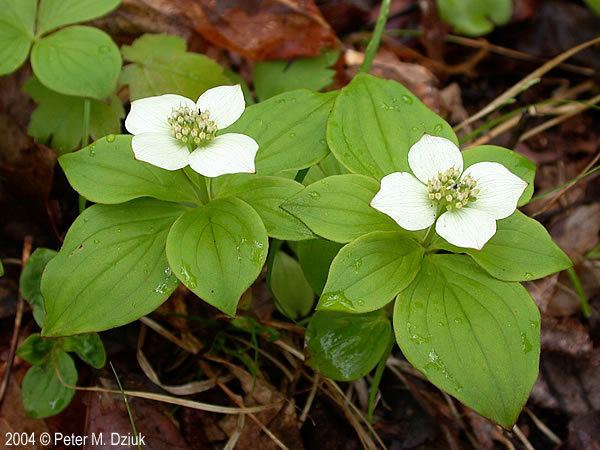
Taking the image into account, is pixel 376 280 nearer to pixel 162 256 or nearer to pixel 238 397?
pixel 162 256

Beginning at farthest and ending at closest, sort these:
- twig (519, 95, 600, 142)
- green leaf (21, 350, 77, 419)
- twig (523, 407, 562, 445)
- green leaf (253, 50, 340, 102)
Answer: twig (519, 95, 600, 142) → green leaf (253, 50, 340, 102) → twig (523, 407, 562, 445) → green leaf (21, 350, 77, 419)

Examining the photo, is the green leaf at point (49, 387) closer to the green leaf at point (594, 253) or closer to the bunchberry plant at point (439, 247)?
the bunchberry plant at point (439, 247)

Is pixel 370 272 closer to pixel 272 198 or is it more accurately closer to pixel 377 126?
pixel 272 198

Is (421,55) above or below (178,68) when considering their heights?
below

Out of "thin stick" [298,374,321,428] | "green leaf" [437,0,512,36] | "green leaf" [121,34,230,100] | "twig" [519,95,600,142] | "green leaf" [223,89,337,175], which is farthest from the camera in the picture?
"green leaf" [437,0,512,36]

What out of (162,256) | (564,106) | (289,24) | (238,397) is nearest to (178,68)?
(289,24)

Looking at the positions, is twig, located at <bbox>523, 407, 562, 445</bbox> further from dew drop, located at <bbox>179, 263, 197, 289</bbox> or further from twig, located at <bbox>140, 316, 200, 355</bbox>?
dew drop, located at <bbox>179, 263, 197, 289</bbox>

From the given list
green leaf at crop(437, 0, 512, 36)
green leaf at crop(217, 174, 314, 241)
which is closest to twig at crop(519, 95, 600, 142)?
green leaf at crop(437, 0, 512, 36)
